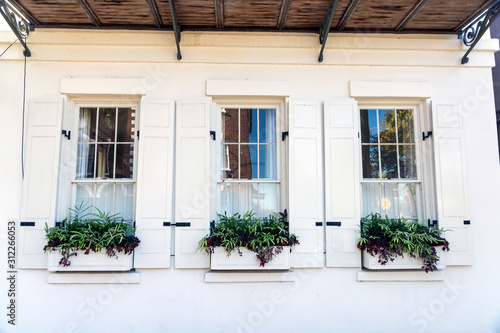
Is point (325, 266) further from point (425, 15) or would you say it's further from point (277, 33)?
point (425, 15)

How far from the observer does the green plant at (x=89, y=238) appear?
3.47 meters

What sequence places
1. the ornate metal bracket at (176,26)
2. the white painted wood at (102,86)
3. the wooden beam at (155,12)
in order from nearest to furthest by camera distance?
the ornate metal bracket at (176,26)
the wooden beam at (155,12)
the white painted wood at (102,86)

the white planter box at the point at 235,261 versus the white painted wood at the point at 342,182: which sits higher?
the white painted wood at the point at 342,182

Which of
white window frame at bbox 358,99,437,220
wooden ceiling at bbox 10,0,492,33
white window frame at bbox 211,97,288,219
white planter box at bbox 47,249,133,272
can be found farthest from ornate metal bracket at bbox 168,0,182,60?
white planter box at bbox 47,249,133,272

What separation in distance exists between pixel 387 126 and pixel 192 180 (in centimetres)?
237

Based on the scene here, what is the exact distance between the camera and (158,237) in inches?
145

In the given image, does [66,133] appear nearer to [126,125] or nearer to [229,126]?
[126,125]

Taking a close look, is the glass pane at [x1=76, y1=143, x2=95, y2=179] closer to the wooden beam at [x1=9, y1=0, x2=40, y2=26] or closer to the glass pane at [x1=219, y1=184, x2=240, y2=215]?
→ the wooden beam at [x1=9, y1=0, x2=40, y2=26]

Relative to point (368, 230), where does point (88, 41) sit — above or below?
above

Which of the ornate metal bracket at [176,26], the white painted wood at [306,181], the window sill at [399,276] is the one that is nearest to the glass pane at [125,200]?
the ornate metal bracket at [176,26]

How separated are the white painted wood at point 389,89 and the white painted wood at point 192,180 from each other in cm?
170

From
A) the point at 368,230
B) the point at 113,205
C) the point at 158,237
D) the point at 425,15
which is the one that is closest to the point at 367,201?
the point at 368,230

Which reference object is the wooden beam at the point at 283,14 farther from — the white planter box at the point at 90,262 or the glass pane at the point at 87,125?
the white planter box at the point at 90,262

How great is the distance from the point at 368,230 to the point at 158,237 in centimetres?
224
